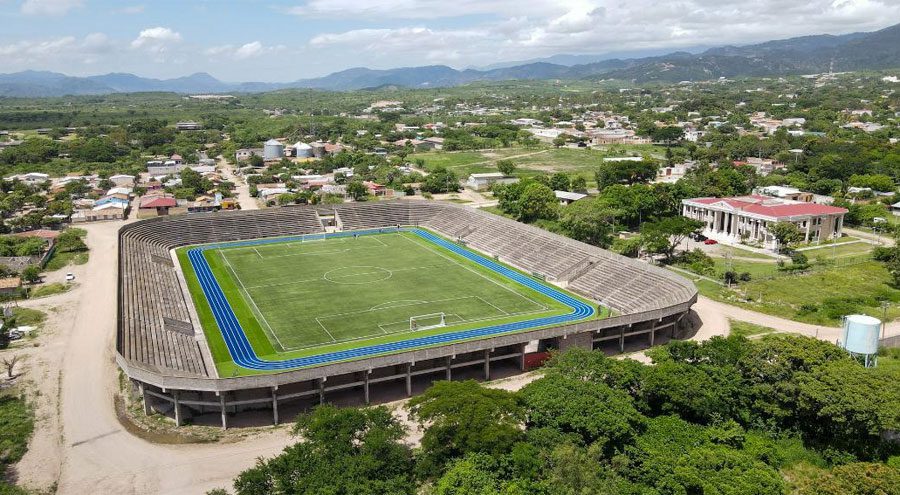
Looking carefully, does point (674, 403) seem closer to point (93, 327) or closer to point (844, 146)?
point (93, 327)

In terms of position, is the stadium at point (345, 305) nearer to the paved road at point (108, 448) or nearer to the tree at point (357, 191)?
the paved road at point (108, 448)

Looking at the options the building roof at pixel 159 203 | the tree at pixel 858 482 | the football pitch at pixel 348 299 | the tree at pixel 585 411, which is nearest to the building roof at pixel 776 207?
the football pitch at pixel 348 299

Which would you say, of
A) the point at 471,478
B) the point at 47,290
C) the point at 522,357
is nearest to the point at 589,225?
the point at 522,357

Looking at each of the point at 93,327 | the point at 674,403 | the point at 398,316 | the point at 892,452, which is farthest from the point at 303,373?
the point at 892,452

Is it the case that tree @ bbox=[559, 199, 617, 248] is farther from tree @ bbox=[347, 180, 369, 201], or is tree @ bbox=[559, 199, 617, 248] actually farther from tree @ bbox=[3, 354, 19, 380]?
tree @ bbox=[3, 354, 19, 380]

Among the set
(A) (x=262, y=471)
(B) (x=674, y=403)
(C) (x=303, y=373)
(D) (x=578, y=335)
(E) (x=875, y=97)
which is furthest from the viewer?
(E) (x=875, y=97)

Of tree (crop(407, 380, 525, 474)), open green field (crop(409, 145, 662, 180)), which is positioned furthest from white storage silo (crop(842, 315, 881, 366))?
open green field (crop(409, 145, 662, 180))
